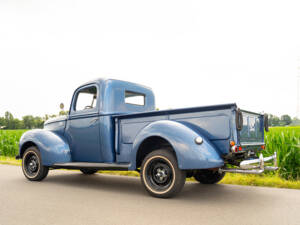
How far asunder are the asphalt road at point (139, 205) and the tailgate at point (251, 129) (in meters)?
0.98

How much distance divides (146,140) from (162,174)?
0.68m

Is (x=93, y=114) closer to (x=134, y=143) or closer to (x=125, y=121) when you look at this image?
(x=125, y=121)

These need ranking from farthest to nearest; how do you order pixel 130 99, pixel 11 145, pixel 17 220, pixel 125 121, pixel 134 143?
1. pixel 11 145
2. pixel 130 99
3. pixel 125 121
4. pixel 134 143
5. pixel 17 220

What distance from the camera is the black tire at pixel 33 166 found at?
704 cm

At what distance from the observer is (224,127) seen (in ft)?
15.4

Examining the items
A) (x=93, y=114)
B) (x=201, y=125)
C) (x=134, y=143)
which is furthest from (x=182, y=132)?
(x=93, y=114)

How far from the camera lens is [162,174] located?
506 centimetres

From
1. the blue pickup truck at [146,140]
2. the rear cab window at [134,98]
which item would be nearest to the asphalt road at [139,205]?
A: the blue pickup truck at [146,140]

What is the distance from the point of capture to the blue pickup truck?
4.66 metres

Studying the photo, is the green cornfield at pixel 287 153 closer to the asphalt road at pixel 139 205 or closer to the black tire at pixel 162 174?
the asphalt road at pixel 139 205

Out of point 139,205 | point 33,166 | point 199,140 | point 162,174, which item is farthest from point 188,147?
point 33,166

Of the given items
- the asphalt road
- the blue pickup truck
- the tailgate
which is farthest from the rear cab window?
the tailgate

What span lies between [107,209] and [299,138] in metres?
5.38

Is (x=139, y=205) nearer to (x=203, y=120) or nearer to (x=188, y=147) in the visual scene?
(x=188, y=147)
